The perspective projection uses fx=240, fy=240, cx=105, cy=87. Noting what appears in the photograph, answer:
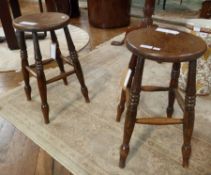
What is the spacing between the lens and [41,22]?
138 centimetres

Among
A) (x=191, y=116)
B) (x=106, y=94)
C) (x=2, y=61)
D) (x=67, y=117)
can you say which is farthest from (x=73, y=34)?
(x=191, y=116)

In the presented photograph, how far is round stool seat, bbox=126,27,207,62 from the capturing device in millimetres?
938

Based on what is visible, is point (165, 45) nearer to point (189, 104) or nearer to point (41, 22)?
point (189, 104)

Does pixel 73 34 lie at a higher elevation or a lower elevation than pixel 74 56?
lower

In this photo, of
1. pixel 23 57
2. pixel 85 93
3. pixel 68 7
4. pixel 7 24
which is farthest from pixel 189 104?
pixel 68 7

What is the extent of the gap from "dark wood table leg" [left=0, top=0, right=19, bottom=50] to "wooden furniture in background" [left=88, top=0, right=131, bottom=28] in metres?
1.05

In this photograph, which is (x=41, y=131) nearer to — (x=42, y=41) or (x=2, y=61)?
(x=2, y=61)

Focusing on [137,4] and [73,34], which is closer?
[73,34]

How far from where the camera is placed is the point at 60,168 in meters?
1.24

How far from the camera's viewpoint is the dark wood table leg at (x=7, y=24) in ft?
7.35

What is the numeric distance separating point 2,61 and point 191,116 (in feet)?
6.09

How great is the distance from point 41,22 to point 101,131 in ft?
2.38

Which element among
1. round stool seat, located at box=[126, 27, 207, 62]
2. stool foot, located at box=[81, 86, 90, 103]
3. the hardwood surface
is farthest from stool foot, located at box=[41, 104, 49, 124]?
round stool seat, located at box=[126, 27, 207, 62]

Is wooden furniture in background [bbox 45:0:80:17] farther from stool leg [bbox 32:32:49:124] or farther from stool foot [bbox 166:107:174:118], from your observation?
stool foot [bbox 166:107:174:118]
